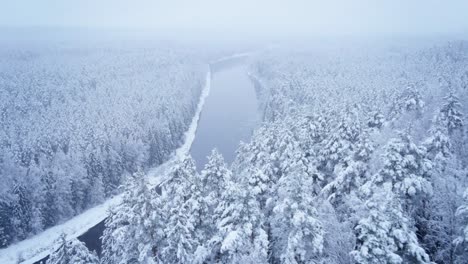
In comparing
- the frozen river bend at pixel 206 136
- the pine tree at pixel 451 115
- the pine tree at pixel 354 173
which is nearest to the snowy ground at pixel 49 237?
the frozen river bend at pixel 206 136

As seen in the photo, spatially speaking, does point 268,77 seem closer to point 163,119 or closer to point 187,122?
point 187,122

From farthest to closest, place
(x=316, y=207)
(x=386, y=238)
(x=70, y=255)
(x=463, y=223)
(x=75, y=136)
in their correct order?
(x=75, y=136)
(x=316, y=207)
(x=70, y=255)
(x=463, y=223)
(x=386, y=238)

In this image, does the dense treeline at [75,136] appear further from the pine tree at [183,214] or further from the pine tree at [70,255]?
the pine tree at [70,255]

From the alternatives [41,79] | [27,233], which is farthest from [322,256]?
[41,79]

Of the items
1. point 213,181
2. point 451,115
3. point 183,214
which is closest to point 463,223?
point 183,214

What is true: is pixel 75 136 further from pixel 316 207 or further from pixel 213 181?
pixel 316 207
